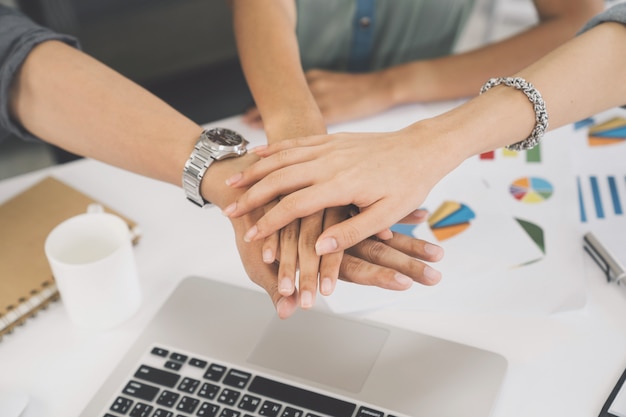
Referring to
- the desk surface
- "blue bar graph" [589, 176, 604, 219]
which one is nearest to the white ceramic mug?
the desk surface

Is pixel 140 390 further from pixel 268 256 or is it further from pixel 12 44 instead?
pixel 12 44

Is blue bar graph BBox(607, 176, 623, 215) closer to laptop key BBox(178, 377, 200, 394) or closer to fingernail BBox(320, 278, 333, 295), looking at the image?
fingernail BBox(320, 278, 333, 295)

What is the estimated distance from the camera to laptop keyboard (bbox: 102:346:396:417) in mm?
762

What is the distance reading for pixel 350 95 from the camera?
3.97 ft

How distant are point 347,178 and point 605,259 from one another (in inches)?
13.8

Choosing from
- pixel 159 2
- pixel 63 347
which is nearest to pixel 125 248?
pixel 63 347

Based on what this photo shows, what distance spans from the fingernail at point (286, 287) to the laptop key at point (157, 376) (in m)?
0.15

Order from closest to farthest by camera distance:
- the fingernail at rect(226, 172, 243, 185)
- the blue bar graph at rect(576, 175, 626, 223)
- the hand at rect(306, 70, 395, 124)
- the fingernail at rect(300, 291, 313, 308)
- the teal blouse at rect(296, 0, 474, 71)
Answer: the fingernail at rect(300, 291, 313, 308) < the fingernail at rect(226, 172, 243, 185) < the blue bar graph at rect(576, 175, 626, 223) < the hand at rect(306, 70, 395, 124) < the teal blouse at rect(296, 0, 474, 71)

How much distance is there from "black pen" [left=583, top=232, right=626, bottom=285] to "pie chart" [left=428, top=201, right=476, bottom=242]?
15 centimetres

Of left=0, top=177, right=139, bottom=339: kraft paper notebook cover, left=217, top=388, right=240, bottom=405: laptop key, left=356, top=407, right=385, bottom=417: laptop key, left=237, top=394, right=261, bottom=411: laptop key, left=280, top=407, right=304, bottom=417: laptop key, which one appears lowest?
left=0, top=177, right=139, bottom=339: kraft paper notebook cover

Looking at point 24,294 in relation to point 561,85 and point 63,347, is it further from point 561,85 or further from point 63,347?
point 561,85

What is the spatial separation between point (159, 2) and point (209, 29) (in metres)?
0.21

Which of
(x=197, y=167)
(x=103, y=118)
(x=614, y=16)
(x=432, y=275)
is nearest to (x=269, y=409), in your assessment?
(x=432, y=275)

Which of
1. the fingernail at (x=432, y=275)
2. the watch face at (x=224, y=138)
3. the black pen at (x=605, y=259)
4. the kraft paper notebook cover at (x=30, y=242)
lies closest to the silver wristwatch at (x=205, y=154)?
the watch face at (x=224, y=138)
